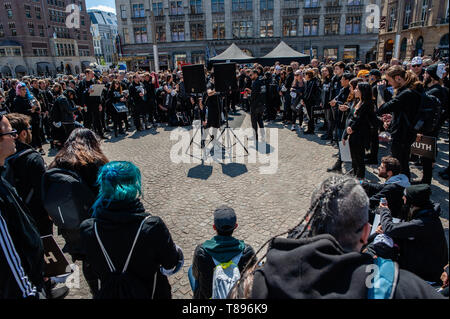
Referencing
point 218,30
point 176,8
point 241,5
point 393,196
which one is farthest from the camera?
point 176,8

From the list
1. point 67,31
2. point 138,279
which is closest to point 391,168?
point 138,279

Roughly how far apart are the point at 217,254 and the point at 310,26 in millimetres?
46583

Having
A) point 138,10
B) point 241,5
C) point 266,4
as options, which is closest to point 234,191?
point 266,4

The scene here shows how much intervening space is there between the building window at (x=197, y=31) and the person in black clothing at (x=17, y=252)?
47.2 m

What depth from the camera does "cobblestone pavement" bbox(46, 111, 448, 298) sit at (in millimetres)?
4379

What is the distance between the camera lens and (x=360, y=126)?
5.33 m

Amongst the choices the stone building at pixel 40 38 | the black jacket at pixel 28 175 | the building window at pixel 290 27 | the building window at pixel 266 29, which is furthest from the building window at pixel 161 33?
the black jacket at pixel 28 175

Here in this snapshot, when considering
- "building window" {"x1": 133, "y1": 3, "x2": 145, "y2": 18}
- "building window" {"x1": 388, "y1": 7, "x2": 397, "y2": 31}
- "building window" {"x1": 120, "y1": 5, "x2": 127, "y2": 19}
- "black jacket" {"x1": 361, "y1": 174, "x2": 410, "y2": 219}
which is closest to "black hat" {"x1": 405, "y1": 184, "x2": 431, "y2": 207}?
"black jacket" {"x1": 361, "y1": 174, "x2": 410, "y2": 219}

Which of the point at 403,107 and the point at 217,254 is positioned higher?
the point at 403,107

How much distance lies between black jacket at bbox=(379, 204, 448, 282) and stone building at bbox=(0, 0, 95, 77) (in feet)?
246

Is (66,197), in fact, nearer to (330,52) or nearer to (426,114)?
(426,114)

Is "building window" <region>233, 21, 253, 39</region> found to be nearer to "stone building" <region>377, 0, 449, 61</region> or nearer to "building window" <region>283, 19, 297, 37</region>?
"building window" <region>283, 19, 297, 37</region>

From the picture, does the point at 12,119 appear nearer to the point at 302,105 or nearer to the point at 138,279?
the point at 138,279

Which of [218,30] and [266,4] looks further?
[218,30]
